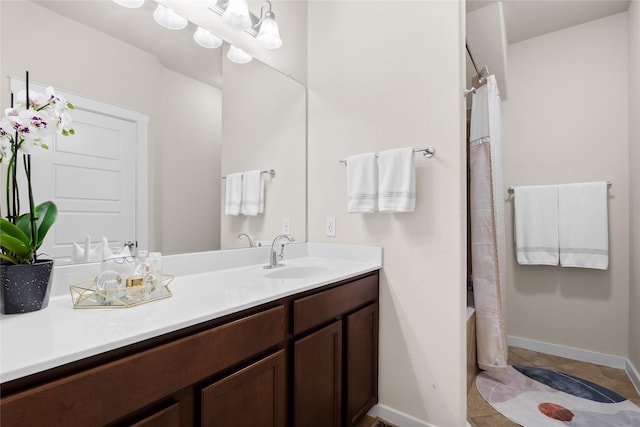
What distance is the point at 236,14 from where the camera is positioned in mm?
1535

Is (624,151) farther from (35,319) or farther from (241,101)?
(35,319)

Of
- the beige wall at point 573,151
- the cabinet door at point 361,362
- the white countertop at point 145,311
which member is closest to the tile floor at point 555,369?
the beige wall at point 573,151

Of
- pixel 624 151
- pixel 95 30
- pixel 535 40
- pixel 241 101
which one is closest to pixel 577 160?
pixel 624 151

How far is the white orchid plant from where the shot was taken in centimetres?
85

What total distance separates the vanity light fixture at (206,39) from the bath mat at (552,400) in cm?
252

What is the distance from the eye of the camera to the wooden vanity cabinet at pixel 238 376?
62cm

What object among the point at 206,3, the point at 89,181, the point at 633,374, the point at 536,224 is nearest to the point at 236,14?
the point at 206,3

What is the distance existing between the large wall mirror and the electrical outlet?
0.58ft

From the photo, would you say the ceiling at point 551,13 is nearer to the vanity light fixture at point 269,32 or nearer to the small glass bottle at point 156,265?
the vanity light fixture at point 269,32

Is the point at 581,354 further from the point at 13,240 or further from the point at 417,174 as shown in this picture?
the point at 13,240

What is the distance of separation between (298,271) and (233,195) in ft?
1.80

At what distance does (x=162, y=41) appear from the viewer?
1.41 metres

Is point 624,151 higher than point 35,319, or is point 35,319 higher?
point 624,151

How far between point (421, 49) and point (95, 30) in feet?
4.81
